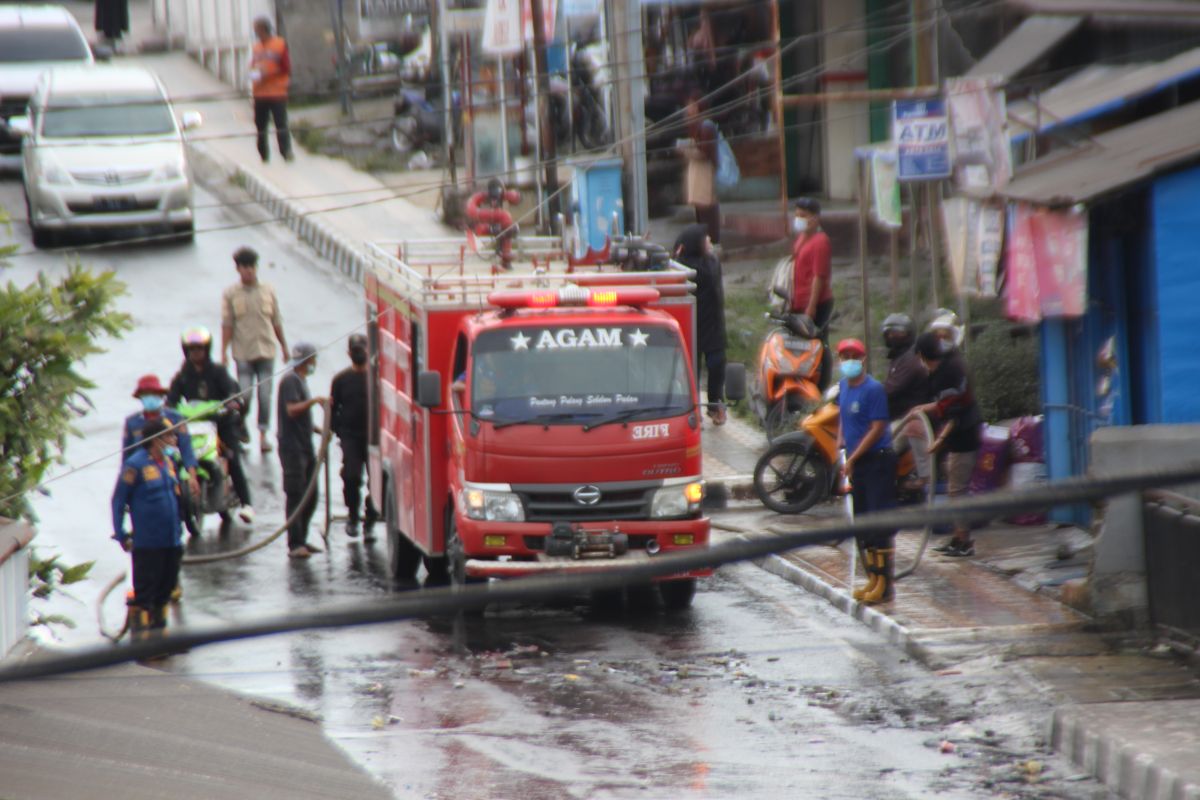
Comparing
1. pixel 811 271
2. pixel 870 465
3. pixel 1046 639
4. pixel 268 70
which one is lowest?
pixel 1046 639

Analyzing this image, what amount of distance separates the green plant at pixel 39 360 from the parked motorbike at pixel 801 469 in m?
6.25

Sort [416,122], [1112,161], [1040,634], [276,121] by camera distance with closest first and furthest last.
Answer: [1040,634] < [1112,161] < [276,121] < [416,122]

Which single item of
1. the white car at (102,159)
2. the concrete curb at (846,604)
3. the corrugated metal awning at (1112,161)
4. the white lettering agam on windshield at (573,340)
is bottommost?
the concrete curb at (846,604)

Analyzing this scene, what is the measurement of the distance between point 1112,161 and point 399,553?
249 inches

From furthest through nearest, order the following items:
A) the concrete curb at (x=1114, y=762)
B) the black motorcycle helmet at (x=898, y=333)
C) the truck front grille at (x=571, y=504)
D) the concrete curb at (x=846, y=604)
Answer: the black motorcycle helmet at (x=898, y=333) → the truck front grille at (x=571, y=504) → the concrete curb at (x=846, y=604) → the concrete curb at (x=1114, y=762)

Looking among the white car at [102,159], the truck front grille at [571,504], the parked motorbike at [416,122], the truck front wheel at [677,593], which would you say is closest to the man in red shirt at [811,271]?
the truck front wheel at [677,593]

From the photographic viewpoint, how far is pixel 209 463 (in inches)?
605

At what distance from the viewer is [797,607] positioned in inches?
503

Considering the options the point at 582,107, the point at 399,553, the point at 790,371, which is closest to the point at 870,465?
the point at 399,553

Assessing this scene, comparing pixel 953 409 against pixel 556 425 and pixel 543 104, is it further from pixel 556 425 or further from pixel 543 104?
pixel 543 104

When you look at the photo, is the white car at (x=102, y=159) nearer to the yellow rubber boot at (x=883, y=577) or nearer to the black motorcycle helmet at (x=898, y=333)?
the black motorcycle helmet at (x=898, y=333)

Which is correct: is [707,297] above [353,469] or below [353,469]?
above

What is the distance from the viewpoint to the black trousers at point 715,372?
57.9ft

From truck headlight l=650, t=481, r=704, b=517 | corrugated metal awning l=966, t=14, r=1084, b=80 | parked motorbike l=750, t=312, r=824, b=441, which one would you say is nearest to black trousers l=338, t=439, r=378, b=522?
parked motorbike l=750, t=312, r=824, b=441
